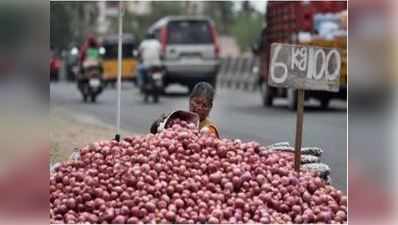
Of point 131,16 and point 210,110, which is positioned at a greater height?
point 131,16

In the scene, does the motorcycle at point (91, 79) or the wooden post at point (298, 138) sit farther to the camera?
the motorcycle at point (91, 79)

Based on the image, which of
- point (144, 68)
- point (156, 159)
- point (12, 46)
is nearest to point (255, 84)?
point (144, 68)

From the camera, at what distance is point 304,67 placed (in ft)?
12.8

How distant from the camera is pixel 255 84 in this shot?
9297 millimetres

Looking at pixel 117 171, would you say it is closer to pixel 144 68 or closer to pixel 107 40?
pixel 107 40

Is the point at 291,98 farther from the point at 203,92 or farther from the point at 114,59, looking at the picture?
the point at 203,92

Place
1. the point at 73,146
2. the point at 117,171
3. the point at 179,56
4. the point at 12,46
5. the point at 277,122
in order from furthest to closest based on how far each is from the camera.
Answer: the point at 179,56 → the point at 277,122 → the point at 73,146 → the point at 117,171 → the point at 12,46

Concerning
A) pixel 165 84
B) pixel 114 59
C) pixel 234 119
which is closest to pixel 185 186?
pixel 234 119

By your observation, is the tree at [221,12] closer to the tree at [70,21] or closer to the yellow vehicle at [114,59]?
the yellow vehicle at [114,59]

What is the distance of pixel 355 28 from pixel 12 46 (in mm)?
1362

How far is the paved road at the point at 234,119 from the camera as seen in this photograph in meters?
4.24

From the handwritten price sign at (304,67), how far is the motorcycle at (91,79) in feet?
5.31

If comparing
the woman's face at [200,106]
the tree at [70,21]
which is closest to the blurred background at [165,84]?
the tree at [70,21]

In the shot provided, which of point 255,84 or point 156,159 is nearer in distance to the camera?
point 156,159
